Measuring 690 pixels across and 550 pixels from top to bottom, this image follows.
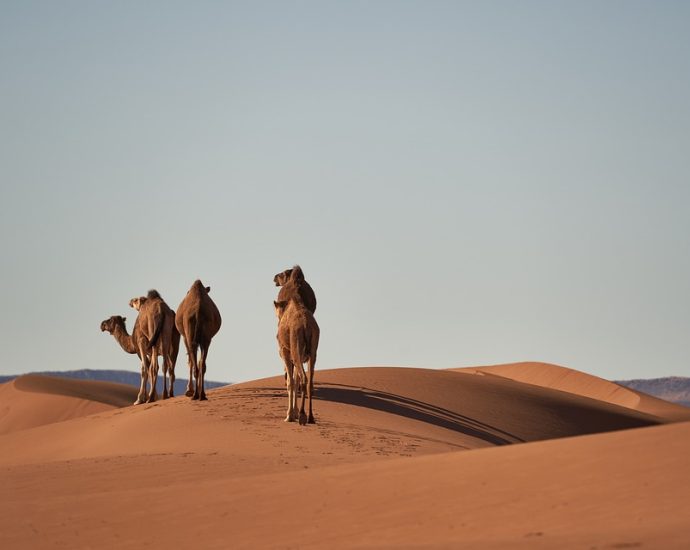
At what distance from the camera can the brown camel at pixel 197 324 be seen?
92.9ft

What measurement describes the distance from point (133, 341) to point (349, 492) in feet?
63.9

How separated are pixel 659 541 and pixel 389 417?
701 inches

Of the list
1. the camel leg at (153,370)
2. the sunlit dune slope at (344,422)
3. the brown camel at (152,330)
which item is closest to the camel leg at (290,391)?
the sunlit dune slope at (344,422)

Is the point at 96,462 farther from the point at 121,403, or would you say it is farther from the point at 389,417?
the point at 121,403

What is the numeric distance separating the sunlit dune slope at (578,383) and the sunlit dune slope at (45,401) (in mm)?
19540

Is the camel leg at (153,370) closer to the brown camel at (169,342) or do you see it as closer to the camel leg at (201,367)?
the brown camel at (169,342)

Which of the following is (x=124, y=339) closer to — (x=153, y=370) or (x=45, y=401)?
(x=153, y=370)

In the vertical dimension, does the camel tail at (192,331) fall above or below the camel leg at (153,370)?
above

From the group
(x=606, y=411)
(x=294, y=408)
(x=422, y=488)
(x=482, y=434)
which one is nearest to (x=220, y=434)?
(x=294, y=408)

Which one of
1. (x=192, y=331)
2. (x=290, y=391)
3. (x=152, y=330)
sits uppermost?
(x=152, y=330)

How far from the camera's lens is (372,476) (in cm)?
1591

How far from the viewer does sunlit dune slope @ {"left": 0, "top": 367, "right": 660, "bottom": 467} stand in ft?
77.3

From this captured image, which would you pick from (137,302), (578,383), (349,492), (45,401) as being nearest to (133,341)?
(137,302)

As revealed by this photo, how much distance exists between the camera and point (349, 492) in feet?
50.4
